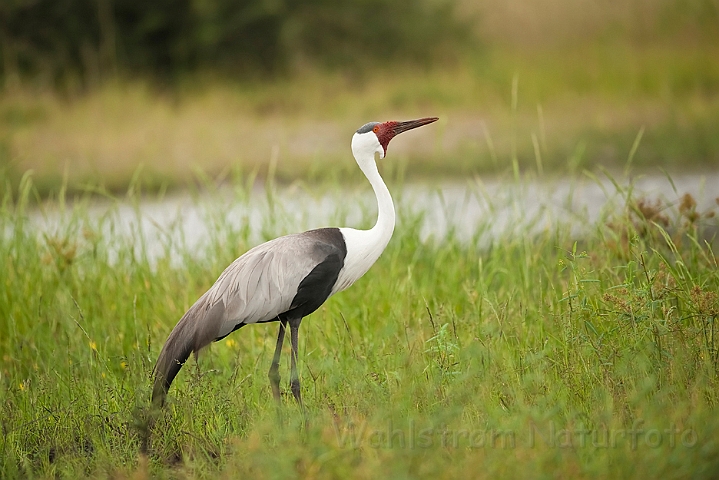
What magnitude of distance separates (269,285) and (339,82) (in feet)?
25.7

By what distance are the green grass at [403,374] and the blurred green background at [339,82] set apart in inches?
162

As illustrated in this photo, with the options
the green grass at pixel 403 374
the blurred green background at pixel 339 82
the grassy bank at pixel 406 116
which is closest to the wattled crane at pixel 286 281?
the green grass at pixel 403 374

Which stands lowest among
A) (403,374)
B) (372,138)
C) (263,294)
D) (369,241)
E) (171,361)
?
(403,374)

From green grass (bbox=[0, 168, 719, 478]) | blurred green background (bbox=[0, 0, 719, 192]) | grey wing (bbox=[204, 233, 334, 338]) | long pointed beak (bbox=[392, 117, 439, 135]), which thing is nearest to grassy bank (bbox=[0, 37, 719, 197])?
blurred green background (bbox=[0, 0, 719, 192])

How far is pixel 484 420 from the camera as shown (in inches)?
115

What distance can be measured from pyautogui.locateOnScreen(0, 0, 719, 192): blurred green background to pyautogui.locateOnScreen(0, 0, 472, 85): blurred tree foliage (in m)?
0.02

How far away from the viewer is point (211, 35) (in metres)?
10.7

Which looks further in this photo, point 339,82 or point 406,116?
point 339,82

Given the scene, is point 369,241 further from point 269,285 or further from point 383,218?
point 269,285

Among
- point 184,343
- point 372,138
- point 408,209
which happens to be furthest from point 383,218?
point 408,209

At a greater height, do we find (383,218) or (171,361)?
(383,218)

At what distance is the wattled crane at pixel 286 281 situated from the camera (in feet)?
10.6

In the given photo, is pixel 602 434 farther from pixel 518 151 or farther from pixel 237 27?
pixel 237 27

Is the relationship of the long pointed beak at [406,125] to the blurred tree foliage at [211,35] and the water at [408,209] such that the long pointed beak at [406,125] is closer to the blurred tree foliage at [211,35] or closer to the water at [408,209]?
the water at [408,209]
